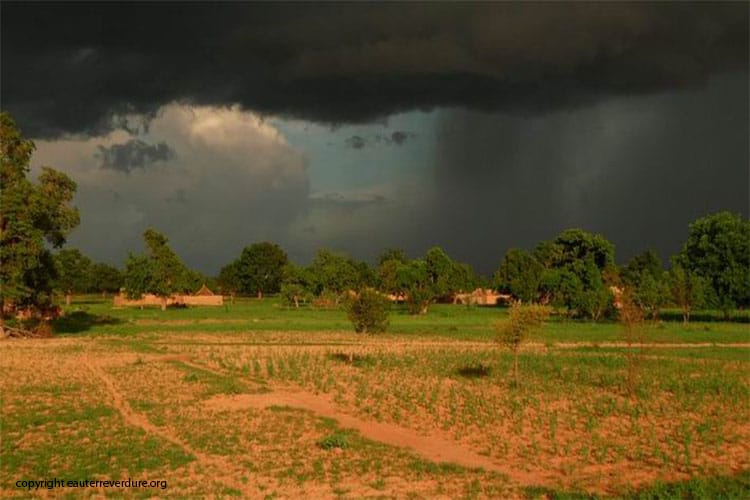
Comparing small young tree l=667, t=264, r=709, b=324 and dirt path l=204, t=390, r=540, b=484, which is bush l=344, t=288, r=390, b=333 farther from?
small young tree l=667, t=264, r=709, b=324

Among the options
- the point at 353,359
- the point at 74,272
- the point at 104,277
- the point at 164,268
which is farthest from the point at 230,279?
the point at 353,359

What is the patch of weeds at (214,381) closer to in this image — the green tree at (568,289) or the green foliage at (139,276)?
the green tree at (568,289)

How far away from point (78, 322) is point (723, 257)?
74.6 metres

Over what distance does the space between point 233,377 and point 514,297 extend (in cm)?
10600

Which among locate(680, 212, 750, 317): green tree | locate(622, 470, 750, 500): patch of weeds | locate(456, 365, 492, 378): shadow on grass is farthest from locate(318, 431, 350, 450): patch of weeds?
locate(680, 212, 750, 317): green tree

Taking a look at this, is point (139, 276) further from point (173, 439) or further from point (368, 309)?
point (173, 439)

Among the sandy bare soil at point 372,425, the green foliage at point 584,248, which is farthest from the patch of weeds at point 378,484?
the green foliage at point 584,248

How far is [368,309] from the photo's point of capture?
5200cm

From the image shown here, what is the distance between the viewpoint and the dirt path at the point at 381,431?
15823 millimetres

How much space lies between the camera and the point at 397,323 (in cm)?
7250

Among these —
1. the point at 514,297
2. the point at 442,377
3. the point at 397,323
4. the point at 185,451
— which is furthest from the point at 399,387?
the point at 514,297

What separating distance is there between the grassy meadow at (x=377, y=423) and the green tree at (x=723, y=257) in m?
41.0

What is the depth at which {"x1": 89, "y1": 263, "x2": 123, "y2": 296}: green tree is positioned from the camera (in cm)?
→ 18012

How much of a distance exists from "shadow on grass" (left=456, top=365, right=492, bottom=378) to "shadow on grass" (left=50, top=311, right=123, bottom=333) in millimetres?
40657
